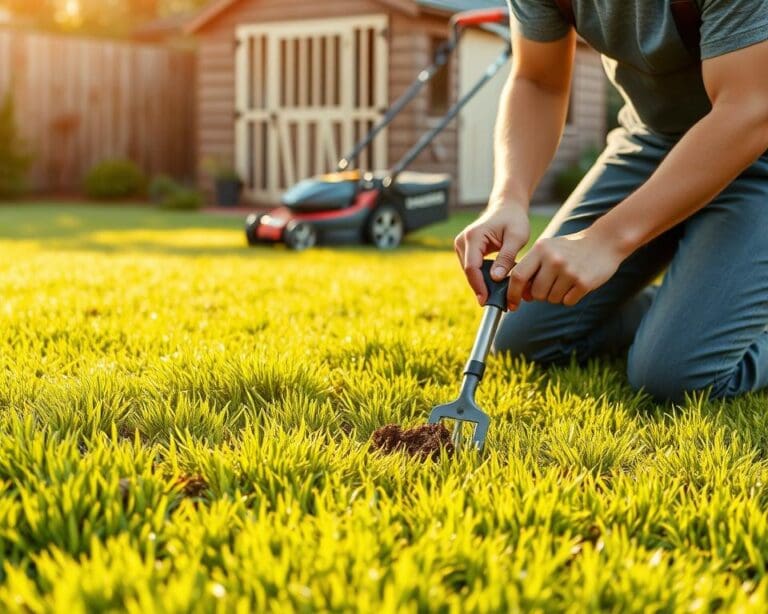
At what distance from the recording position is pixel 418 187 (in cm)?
677

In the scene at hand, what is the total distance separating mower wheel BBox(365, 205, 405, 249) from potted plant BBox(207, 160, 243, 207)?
512cm

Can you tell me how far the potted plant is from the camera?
37.8 feet

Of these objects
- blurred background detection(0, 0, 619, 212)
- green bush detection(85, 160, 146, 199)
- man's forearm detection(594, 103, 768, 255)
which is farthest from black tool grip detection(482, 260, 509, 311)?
green bush detection(85, 160, 146, 199)

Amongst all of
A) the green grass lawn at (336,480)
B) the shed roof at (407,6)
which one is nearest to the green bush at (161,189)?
the shed roof at (407,6)

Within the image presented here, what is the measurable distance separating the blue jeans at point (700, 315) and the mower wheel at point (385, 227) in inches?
148

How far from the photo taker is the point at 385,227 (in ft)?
22.0

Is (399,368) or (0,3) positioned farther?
(0,3)

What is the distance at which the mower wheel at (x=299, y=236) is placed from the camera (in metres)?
6.30

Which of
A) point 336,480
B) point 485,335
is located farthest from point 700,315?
point 336,480

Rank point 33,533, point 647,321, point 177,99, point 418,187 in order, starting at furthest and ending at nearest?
point 177,99 < point 418,187 < point 647,321 < point 33,533

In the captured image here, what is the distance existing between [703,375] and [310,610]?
151 centimetres

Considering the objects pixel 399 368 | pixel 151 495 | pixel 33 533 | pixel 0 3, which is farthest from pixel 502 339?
pixel 0 3

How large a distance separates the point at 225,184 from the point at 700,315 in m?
9.46

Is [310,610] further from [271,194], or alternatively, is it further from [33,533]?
[271,194]
